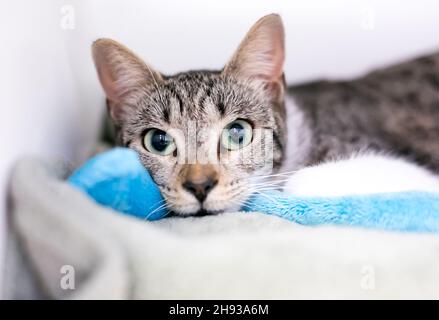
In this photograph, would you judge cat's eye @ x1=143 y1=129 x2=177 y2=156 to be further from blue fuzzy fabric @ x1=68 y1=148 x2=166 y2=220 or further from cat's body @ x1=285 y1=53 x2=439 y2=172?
cat's body @ x1=285 y1=53 x2=439 y2=172

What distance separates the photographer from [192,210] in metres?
1.23

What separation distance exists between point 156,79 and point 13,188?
56 centimetres

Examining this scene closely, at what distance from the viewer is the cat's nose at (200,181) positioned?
1.21m

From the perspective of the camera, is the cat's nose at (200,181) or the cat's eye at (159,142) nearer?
the cat's nose at (200,181)

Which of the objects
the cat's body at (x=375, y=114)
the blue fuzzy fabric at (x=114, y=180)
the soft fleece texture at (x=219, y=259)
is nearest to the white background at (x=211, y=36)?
the cat's body at (x=375, y=114)

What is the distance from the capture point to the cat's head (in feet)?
4.10

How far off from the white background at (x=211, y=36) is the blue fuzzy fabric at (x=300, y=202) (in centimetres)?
50

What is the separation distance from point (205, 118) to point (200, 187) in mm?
236

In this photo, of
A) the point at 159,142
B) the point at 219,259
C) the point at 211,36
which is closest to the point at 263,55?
the point at 159,142

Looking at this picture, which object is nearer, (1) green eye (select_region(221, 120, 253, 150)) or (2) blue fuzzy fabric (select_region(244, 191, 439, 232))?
(2) blue fuzzy fabric (select_region(244, 191, 439, 232))

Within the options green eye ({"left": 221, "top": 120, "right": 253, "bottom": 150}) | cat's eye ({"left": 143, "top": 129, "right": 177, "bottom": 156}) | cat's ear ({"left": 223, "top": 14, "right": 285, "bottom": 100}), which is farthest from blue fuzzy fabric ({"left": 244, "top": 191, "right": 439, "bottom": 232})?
cat's ear ({"left": 223, "top": 14, "right": 285, "bottom": 100})

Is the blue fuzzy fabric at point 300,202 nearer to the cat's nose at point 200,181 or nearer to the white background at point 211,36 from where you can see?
the cat's nose at point 200,181
